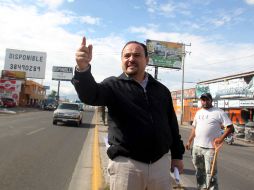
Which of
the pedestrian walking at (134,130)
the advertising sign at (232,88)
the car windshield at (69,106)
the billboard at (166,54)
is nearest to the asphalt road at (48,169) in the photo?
the pedestrian walking at (134,130)

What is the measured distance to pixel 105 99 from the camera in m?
3.29

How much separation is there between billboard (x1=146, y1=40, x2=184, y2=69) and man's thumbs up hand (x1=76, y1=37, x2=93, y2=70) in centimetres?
5191

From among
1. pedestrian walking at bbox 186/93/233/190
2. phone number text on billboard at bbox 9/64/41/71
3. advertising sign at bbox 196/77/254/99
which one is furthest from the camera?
phone number text on billboard at bbox 9/64/41/71

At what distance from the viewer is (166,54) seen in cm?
5594

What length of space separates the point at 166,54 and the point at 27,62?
24.0 m

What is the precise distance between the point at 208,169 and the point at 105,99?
3.71 meters

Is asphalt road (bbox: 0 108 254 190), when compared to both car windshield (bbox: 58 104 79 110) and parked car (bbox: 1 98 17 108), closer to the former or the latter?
car windshield (bbox: 58 104 79 110)

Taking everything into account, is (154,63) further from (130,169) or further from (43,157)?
(130,169)

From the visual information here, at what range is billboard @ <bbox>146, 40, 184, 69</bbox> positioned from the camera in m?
55.2

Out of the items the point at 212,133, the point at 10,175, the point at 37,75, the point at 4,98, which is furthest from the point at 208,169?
the point at 37,75

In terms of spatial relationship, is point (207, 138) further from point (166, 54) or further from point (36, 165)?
point (166, 54)

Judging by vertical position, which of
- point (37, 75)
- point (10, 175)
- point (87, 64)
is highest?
point (37, 75)

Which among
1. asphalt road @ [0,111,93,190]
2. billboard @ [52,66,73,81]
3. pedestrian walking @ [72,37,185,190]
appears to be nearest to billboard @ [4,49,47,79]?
billboard @ [52,66,73,81]

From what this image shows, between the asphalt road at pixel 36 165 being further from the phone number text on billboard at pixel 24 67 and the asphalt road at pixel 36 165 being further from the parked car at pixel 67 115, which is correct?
the phone number text on billboard at pixel 24 67
